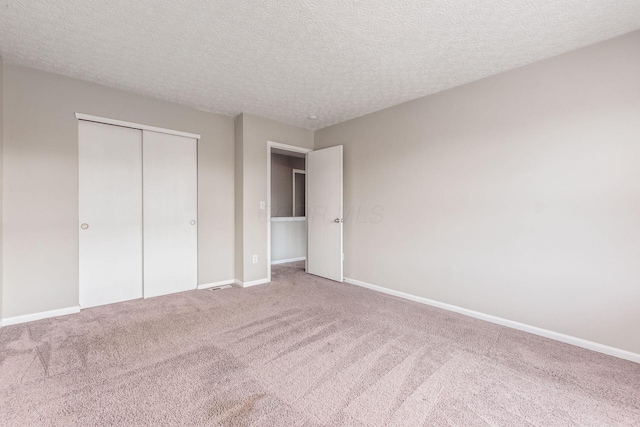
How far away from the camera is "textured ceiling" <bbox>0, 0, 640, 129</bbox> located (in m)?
1.79

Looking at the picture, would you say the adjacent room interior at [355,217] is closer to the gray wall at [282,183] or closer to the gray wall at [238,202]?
the gray wall at [238,202]

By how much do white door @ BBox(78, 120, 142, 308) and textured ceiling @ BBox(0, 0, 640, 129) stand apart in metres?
0.62

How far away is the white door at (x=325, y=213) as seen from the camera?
405cm

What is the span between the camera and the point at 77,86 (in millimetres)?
2803

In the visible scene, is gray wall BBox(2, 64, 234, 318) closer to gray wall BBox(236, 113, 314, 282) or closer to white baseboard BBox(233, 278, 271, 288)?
gray wall BBox(236, 113, 314, 282)

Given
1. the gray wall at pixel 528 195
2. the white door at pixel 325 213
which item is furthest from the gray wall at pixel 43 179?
the gray wall at pixel 528 195

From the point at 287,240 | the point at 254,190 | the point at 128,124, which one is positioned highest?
the point at 128,124

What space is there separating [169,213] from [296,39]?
253 cm

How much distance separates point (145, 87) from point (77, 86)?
→ 2.02 ft

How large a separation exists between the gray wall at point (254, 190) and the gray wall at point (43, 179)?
129 centimetres

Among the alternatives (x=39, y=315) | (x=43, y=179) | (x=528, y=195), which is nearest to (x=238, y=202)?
(x=43, y=179)

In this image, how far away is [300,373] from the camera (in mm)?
1780

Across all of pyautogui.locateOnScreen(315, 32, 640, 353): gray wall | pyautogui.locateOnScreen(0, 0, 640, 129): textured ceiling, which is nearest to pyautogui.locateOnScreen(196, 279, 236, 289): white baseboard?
pyautogui.locateOnScreen(315, 32, 640, 353): gray wall

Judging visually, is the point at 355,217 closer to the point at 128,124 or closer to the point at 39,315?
the point at 128,124
